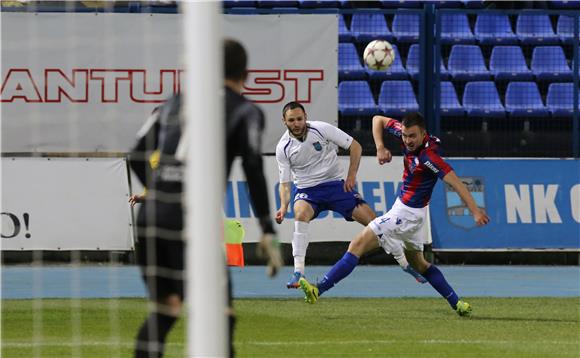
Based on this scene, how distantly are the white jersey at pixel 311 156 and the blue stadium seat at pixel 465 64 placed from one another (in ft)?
26.0

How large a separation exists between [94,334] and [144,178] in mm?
3857

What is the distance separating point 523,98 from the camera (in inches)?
850

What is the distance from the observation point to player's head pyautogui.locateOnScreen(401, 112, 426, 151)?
11.8 metres

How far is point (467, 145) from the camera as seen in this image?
19.3 meters

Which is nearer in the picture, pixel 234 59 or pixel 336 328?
pixel 234 59

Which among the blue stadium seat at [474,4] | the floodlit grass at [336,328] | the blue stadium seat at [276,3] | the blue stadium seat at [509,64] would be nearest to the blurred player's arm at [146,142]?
the floodlit grass at [336,328]

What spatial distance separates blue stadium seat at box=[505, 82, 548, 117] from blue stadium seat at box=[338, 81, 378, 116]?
232cm

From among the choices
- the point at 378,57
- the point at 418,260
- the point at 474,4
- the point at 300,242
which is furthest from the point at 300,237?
the point at 474,4

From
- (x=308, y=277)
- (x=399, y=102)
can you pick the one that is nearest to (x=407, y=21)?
(x=399, y=102)

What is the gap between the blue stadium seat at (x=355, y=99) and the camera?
2047cm

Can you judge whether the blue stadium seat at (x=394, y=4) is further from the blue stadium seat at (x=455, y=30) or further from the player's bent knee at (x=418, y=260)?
the player's bent knee at (x=418, y=260)

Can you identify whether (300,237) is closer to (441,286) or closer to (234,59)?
(441,286)

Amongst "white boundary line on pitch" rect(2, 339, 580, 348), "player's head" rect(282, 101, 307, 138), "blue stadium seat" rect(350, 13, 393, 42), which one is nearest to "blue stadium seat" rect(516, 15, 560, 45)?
"blue stadium seat" rect(350, 13, 393, 42)

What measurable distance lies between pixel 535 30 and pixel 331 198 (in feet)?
29.4
